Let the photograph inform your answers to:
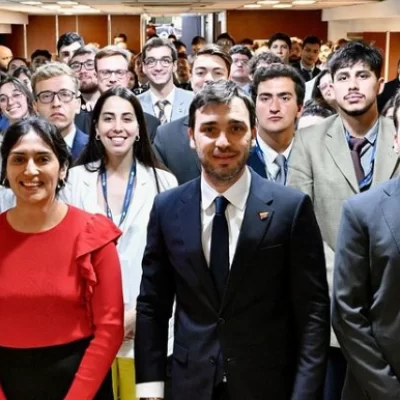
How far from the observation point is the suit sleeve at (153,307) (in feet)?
7.50

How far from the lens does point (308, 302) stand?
2.18 m

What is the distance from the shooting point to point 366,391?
2.13 metres

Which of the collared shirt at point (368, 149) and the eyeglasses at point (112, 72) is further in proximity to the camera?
the eyeglasses at point (112, 72)

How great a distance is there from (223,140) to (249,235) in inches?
11.6

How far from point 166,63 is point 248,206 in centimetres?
305

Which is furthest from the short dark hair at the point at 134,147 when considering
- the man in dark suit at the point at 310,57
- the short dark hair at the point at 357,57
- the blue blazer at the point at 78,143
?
the man in dark suit at the point at 310,57

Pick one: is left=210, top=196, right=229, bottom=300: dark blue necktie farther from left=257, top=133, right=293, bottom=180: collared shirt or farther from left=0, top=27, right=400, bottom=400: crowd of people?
left=257, top=133, right=293, bottom=180: collared shirt

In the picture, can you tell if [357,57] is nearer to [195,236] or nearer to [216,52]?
[195,236]

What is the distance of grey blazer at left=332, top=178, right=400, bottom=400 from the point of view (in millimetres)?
2072

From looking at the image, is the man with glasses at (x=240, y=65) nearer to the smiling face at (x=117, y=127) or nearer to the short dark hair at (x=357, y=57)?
the smiling face at (x=117, y=127)

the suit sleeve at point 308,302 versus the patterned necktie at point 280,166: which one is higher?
the patterned necktie at point 280,166

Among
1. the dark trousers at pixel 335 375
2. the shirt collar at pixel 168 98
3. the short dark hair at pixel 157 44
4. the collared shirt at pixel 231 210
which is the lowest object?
the dark trousers at pixel 335 375

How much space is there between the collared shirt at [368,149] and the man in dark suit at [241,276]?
702 mm

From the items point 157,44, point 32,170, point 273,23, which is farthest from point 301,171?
A: point 273,23
